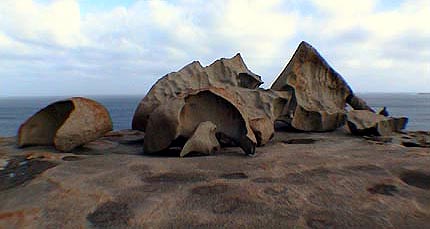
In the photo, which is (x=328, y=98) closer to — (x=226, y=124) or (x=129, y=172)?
(x=226, y=124)

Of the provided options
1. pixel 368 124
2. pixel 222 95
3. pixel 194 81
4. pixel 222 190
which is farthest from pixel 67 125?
pixel 368 124

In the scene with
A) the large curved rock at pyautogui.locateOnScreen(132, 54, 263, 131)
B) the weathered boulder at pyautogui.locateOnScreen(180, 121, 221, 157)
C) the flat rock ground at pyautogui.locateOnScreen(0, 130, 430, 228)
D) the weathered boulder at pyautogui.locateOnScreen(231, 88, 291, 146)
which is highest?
the large curved rock at pyautogui.locateOnScreen(132, 54, 263, 131)

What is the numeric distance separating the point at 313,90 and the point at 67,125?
592cm

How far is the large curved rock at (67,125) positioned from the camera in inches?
229

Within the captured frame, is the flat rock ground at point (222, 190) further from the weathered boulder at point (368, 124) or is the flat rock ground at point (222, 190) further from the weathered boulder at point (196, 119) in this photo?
the weathered boulder at point (368, 124)

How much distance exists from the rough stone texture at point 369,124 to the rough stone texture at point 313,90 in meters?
0.62

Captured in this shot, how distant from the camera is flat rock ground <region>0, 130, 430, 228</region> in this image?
2.78 metres

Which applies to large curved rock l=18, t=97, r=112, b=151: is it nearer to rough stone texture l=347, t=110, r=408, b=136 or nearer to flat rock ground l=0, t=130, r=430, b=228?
flat rock ground l=0, t=130, r=430, b=228

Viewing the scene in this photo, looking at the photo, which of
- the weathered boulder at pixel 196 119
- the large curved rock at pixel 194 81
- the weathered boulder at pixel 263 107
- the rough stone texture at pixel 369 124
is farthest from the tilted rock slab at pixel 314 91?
the weathered boulder at pixel 196 119

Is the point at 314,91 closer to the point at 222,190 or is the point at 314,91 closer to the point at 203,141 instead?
the point at 203,141

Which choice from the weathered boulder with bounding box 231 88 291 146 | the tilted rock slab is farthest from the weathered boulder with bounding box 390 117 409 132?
the weathered boulder with bounding box 231 88 291 146

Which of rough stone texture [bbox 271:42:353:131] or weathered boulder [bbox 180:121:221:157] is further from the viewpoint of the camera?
rough stone texture [bbox 271:42:353:131]

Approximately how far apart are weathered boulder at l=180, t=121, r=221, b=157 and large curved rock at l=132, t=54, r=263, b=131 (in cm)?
142

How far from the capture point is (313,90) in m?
9.00
